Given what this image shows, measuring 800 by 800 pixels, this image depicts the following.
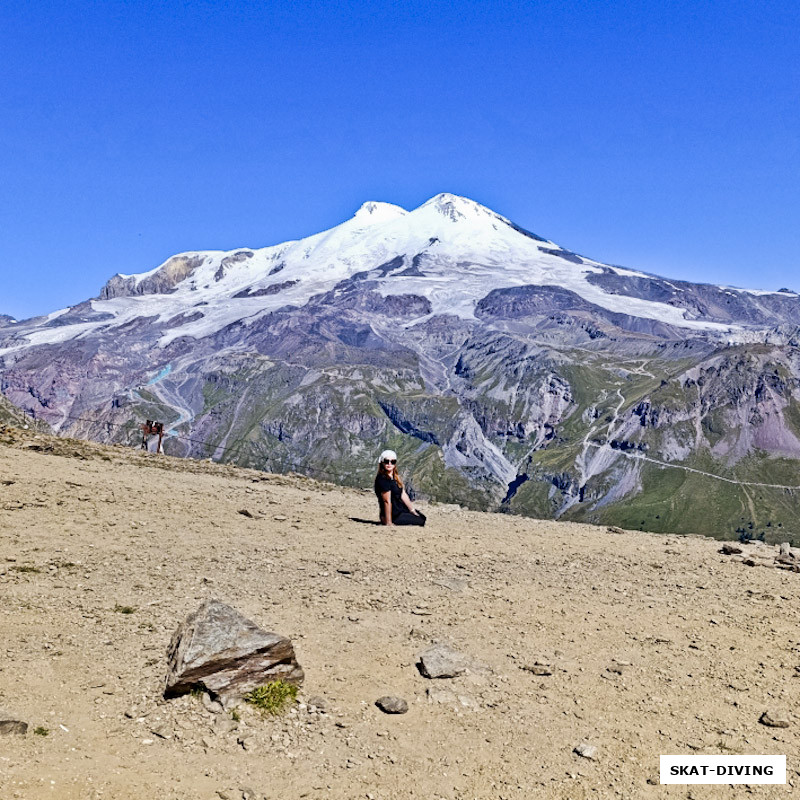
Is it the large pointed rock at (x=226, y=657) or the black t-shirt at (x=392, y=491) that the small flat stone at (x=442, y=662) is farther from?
the black t-shirt at (x=392, y=491)

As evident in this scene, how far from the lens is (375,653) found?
11859mm

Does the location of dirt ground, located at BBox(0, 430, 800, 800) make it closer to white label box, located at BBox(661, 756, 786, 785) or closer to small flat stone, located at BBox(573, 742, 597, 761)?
small flat stone, located at BBox(573, 742, 597, 761)

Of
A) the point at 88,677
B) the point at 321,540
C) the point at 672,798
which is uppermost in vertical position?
the point at 321,540

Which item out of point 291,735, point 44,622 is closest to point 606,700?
point 291,735

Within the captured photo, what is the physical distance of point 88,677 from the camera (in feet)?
33.7

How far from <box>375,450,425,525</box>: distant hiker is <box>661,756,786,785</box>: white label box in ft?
40.4

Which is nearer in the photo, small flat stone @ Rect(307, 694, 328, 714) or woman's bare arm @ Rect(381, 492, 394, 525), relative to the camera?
small flat stone @ Rect(307, 694, 328, 714)

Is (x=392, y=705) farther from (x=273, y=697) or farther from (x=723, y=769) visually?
(x=723, y=769)

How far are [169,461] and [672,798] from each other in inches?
953

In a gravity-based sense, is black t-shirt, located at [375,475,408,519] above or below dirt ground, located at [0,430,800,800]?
above

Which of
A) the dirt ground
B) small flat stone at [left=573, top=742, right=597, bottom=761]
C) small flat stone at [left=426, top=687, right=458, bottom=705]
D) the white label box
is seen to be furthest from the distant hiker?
the white label box

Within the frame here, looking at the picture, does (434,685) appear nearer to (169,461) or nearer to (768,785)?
(768,785)

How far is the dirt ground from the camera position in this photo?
881cm

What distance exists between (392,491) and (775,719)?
12427 millimetres
